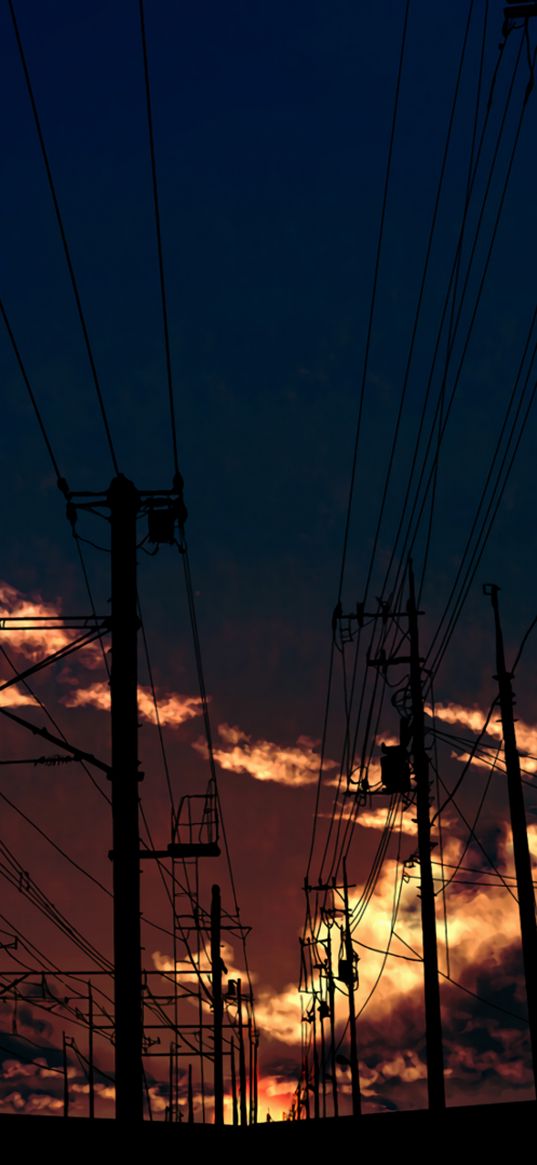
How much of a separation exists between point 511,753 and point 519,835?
74.1 inches

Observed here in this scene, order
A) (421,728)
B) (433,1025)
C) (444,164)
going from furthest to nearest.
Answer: (421,728), (433,1025), (444,164)

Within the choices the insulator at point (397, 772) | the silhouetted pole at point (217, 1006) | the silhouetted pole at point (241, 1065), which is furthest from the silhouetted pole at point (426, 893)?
the silhouetted pole at point (241, 1065)

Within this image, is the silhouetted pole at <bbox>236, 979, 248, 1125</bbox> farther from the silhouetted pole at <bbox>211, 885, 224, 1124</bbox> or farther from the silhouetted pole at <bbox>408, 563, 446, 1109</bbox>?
the silhouetted pole at <bbox>408, 563, 446, 1109</bbox>

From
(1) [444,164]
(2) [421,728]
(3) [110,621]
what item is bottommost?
(3) [110,621]

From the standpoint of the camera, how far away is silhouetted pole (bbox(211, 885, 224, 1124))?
48.4 m

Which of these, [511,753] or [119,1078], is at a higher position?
[511,753]

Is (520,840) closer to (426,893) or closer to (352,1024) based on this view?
(426,893)

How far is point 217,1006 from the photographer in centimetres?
4891

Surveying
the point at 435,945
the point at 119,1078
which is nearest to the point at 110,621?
the point at 119,1078

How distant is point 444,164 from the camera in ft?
41.5

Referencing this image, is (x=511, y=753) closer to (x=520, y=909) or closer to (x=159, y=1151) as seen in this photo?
(x=520, y=909)

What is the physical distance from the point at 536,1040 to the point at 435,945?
5.97 meters

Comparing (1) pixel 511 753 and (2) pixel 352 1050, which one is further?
(2) pixel 352 1050

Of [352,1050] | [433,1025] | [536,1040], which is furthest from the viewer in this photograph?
[352,1050]
